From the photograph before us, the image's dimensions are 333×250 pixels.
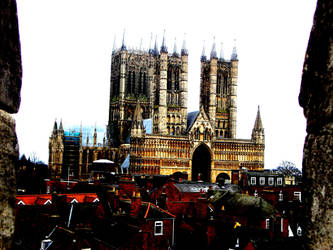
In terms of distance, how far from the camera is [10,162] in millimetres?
2527

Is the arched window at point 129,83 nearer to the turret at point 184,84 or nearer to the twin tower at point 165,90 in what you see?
the twin tower at point 165,90

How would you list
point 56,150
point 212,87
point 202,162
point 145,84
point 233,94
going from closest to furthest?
point 202,162 < point 56,150 < point 212,87 < point 233,94 < point 145,84

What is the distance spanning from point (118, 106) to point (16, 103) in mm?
85549

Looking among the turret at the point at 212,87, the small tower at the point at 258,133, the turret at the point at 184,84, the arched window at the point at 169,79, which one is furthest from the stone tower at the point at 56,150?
the small tower at the point at 258,133

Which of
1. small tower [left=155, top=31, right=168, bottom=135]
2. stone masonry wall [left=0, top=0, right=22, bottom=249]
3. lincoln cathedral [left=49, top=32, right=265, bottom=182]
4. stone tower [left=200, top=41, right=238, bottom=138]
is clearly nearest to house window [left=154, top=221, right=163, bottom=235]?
stone masonry wall [left=0, top=0, right=22, bottom=249]

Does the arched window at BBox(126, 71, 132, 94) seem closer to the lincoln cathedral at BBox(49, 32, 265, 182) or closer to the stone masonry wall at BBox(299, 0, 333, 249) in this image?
the lincoln cathedral at BBox(49, 32, 265, 182)

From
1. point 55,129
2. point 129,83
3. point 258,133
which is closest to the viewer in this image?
point 258,133

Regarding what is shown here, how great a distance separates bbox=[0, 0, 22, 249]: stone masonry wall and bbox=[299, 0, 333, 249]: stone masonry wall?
1580 mm

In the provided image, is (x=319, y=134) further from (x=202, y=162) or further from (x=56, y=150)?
(x=56, y=150)

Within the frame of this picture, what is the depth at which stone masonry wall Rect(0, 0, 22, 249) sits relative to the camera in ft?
8.00

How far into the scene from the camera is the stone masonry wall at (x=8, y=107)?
2438mm

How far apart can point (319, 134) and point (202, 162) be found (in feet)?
246

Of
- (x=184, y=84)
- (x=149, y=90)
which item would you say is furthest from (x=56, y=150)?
(x=184, y=84)

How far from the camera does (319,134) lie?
2457 mm
